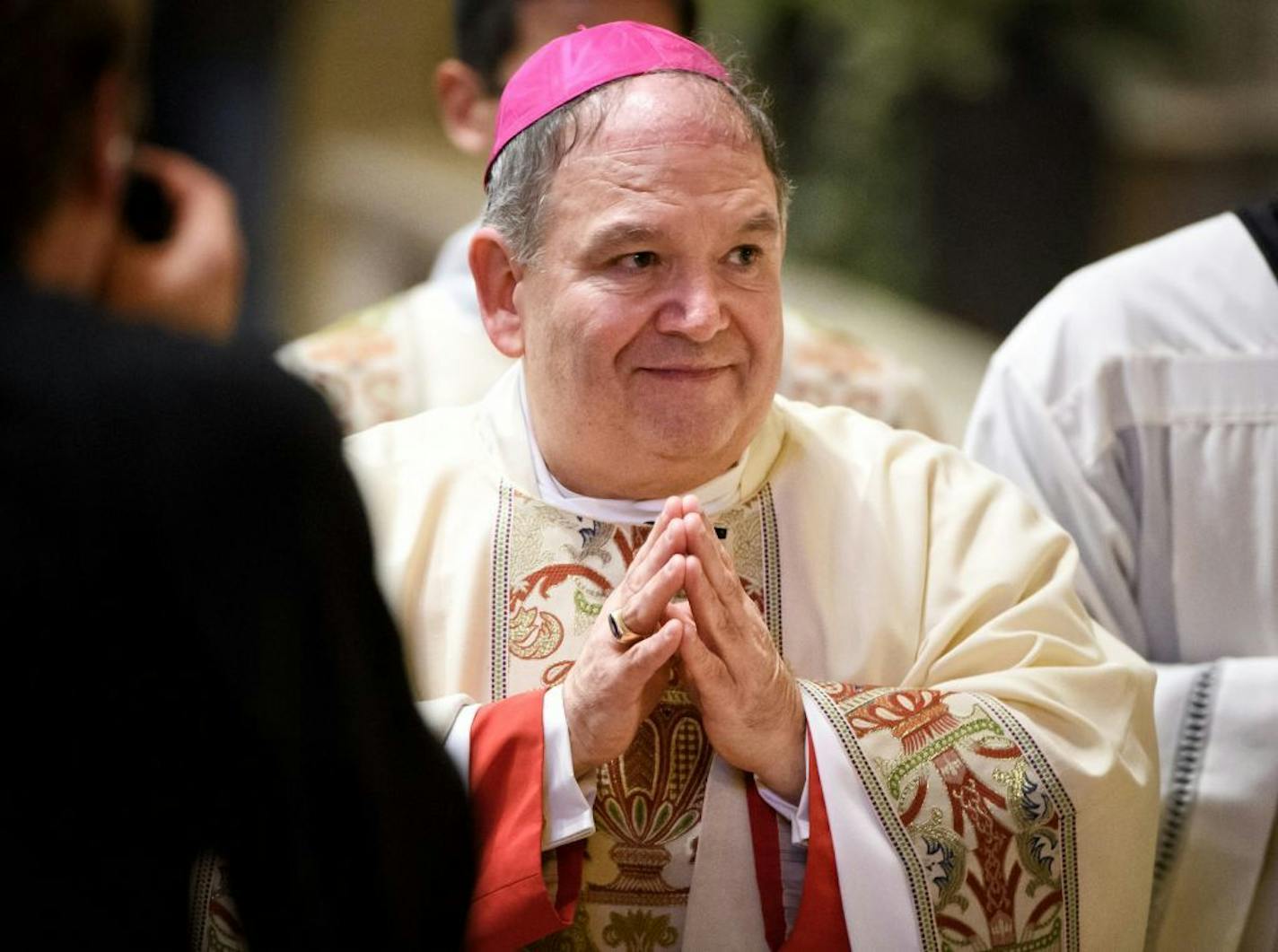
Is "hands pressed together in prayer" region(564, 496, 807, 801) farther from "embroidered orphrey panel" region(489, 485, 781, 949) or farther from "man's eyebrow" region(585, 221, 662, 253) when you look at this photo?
"man's eyebrow" region(585, 221, 662, 253)

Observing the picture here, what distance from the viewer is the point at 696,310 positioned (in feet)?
9.24

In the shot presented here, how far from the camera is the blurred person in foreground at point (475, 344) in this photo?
4.27 metres

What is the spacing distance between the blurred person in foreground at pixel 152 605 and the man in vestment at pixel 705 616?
71 cm

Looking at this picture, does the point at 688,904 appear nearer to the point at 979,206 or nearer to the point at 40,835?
the point at 40,835

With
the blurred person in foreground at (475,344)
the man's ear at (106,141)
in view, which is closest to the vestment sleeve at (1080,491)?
the blurred person in foreground at (475,344)

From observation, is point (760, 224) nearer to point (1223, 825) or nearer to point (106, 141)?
point (106, 141)

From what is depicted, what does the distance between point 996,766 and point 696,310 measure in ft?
2.70

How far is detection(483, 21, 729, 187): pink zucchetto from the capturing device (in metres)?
2.94

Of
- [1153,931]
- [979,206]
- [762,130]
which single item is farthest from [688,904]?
[979,206]

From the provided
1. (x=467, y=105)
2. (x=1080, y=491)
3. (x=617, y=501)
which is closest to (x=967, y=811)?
(x=617, y=501)

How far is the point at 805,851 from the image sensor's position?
276 cm

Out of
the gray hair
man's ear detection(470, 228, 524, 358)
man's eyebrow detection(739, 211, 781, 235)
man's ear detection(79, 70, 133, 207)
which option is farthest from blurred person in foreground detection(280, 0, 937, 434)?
man's ear detection(79, 70, 133, 207)

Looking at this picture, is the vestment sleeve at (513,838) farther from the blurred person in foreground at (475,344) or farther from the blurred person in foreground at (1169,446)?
the blurred person in foreground at (475,344)

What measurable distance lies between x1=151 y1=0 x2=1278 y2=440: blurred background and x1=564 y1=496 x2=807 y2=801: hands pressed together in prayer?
7.63 metres
